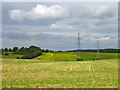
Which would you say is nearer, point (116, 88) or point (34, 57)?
point (116, 88)

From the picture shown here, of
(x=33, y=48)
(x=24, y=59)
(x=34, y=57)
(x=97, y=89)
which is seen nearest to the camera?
(x=97, y=89)

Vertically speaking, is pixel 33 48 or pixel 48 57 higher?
pixel 33 48

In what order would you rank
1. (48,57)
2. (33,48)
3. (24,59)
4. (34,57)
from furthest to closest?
1. (48,57)
2. (34,57)
3. (24,59)
4. (33,48)

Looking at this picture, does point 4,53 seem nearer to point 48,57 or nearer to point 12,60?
point 12,60

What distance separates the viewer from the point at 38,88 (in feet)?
53.8

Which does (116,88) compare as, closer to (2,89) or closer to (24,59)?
(2,89)

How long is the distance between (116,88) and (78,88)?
3.95m

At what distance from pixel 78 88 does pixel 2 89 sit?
771 cm

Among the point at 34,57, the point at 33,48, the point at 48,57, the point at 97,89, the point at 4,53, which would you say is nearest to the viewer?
the point at 97,89

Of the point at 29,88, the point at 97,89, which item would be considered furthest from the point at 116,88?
the point at 29,88

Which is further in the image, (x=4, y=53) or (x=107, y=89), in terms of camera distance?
(x=4, y=53)

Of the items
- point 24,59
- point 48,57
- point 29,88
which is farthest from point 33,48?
point 29,88

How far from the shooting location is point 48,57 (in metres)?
85.2

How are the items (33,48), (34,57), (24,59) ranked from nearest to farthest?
(33,48) < (24,59) < (34,57)
